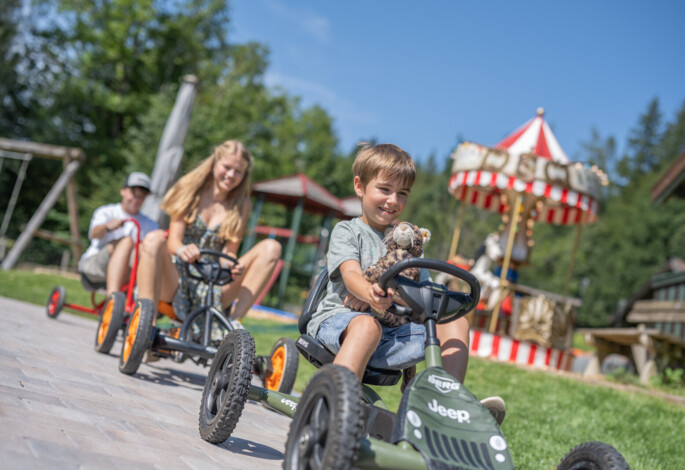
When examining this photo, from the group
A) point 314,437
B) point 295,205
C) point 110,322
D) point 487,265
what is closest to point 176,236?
point 110,322

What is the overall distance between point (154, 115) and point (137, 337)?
24.0m

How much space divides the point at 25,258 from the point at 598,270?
3522 centimetres

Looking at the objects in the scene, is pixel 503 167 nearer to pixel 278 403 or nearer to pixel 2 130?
pixel 278 403

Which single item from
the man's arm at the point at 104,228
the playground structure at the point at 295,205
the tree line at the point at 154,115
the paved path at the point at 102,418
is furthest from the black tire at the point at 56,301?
the tree line at the point at 154,115

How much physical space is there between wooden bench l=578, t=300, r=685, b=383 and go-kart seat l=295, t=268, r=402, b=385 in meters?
7.18

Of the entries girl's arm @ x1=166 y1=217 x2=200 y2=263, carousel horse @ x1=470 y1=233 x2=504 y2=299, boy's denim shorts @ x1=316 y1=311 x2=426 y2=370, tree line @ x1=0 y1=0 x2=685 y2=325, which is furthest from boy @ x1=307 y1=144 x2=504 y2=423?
tree line @ x1=0 y1=0 x2=685 y2=325

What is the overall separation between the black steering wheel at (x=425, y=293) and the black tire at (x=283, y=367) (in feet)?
5.94

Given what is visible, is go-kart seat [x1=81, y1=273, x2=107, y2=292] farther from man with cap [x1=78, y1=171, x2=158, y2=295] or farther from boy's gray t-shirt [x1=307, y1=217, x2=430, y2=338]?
boy's gray t-shirt [x1=307, y1=217, x2=430, y2=338]

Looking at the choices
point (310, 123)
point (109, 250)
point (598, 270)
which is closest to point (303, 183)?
point (109, 250)

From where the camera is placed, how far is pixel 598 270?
1743 inches

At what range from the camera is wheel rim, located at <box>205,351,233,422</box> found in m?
2.79

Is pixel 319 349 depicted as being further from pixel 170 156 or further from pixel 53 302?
pixel 170 156

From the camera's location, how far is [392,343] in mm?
2459

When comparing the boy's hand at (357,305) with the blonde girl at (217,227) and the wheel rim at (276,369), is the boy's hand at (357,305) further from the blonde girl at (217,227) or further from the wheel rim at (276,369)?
the blonde girl at (217,227)
